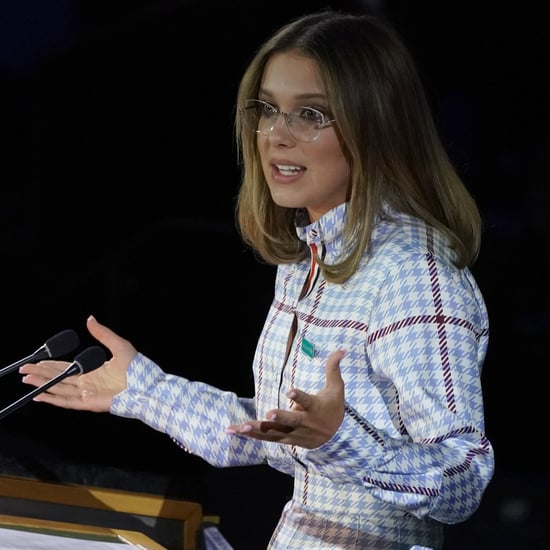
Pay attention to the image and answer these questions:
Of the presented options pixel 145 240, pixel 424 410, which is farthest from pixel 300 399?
pixel 145 240

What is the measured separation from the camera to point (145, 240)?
2.45 metres

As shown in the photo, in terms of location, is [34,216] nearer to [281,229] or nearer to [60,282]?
[60,282]

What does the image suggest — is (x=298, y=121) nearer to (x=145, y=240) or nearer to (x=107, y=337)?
(x=107, y=337)

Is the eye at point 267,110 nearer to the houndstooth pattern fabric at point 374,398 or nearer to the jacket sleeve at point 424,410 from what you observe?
the houndstooth pattern fabric at point 374,398

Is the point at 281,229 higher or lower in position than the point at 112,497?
higher

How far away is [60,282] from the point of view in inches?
98.3

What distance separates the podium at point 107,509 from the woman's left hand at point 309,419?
76 centimetres

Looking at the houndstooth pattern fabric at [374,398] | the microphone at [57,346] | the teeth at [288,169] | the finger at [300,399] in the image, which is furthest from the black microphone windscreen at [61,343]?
the finger at [300,399]

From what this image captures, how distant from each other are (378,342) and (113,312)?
112 cm

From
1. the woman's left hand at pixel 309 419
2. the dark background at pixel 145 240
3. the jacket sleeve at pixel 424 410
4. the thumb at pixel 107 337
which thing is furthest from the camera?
the dark background at pixel 145 240

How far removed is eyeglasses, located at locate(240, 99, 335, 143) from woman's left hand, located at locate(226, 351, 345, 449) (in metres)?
0.44

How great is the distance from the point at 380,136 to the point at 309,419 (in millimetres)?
470

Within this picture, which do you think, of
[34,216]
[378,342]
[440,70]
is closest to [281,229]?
[378,342]

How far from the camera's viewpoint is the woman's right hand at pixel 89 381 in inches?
69.2
